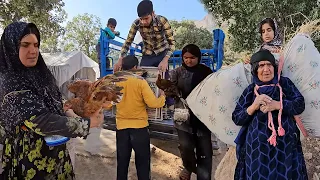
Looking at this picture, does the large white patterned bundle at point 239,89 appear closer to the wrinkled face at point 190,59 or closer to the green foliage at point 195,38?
the wrinkled face at point 190,59

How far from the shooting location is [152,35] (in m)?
3.36

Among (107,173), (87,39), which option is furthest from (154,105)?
(87,39)

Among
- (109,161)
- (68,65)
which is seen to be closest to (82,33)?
(68,65)

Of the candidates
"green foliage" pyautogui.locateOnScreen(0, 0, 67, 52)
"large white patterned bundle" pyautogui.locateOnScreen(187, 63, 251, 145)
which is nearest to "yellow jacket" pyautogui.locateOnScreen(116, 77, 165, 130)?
"large white patterned bundle" pyautogui.locateOnScreen(187, 63, 251, 145)

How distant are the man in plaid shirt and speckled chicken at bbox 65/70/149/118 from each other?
1.36 meters

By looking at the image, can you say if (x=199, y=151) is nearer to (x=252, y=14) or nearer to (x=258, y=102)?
(x=258, y=102)

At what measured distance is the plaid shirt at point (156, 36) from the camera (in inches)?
129

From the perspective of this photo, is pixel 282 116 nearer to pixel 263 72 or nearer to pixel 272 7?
pixel 263 72

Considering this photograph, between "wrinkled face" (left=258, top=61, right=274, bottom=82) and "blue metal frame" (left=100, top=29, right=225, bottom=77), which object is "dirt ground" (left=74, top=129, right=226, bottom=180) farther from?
"wrinkled face" (left=258, top=61, right=274, bottom=82)

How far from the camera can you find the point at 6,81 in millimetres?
1459

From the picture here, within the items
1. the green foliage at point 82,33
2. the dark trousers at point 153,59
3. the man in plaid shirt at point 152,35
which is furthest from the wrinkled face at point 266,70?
the green foliage at point 82,33

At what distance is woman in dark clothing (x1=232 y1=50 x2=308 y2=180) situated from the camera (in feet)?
6.07

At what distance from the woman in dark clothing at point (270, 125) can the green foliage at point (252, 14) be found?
2.16m

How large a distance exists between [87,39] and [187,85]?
698 inches
